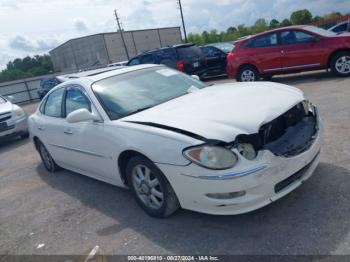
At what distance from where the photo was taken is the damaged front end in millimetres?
3273

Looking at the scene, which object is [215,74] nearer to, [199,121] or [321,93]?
[321,93]

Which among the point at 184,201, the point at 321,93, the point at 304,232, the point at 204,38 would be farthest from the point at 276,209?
the point at 204,38

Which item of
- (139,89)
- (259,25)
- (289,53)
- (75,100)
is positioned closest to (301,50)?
(289,53)

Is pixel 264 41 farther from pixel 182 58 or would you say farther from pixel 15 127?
pixel 15 127

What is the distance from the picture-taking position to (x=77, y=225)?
416cm

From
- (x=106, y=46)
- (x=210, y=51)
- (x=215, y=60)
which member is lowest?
(x=215, y=60)

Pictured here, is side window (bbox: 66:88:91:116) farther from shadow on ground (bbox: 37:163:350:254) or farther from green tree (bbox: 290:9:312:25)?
green tree (bbox: 290:9:312:25)

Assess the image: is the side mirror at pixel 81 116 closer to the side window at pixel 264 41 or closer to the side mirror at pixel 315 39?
the side mirror at pixel 315 39

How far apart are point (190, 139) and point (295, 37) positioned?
8.07 meters

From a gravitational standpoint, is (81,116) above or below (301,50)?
above

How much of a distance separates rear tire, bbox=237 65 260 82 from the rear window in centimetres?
318

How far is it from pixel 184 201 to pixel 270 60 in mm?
8155

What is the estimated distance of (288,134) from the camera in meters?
3.54

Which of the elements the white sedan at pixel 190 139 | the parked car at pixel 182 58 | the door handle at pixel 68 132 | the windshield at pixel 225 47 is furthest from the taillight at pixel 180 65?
the door handle at pixel 68 132
